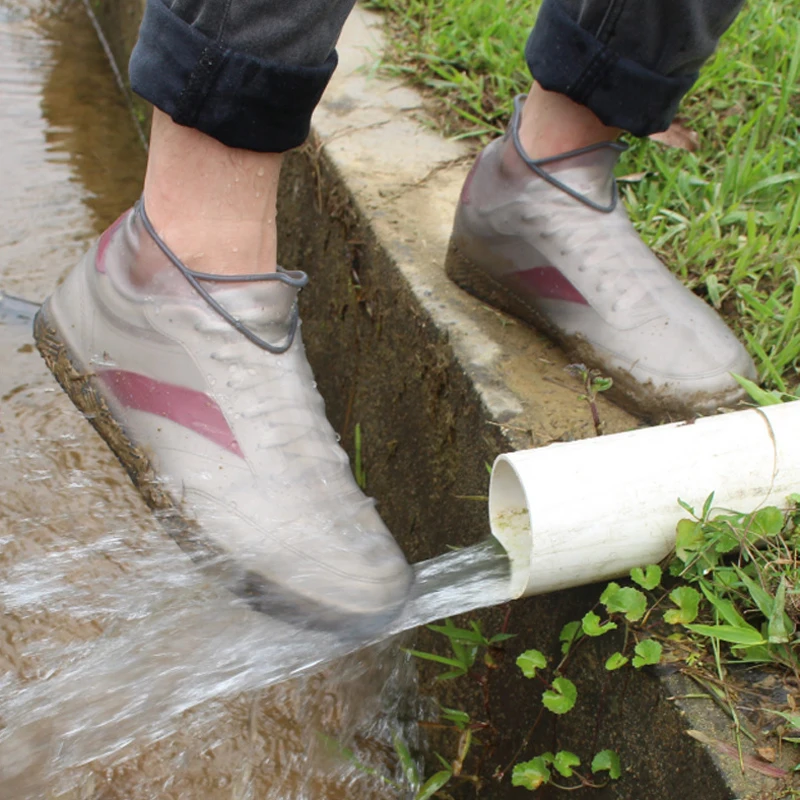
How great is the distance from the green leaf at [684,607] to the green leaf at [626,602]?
0.11ft

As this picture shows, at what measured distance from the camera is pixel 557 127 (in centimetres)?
170

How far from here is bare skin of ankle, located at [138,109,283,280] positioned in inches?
53.5

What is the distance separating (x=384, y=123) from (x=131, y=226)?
1.13 metres

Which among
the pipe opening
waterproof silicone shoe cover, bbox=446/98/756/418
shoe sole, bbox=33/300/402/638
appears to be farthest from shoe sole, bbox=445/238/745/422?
shoe sole, bbox=33/300/402/638

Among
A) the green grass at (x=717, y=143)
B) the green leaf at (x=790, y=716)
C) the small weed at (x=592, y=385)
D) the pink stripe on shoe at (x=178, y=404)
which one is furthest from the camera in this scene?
the green grass at (x=717, y=143)

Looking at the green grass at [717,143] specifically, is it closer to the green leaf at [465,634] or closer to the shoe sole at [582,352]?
the shoe sole at [582,352]

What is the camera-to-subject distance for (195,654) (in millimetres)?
1560

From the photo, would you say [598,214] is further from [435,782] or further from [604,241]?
[435,782]

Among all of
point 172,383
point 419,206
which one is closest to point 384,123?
point 419,206

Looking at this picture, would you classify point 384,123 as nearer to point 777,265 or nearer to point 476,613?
point 777,265

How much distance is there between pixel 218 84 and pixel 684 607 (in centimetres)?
93

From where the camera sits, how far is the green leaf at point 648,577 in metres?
1.24

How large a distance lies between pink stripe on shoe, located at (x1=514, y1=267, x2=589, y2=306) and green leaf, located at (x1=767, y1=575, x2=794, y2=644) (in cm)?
65

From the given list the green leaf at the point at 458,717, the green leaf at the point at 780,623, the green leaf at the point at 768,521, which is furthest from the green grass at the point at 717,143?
the green leaf at the point at 458,717
